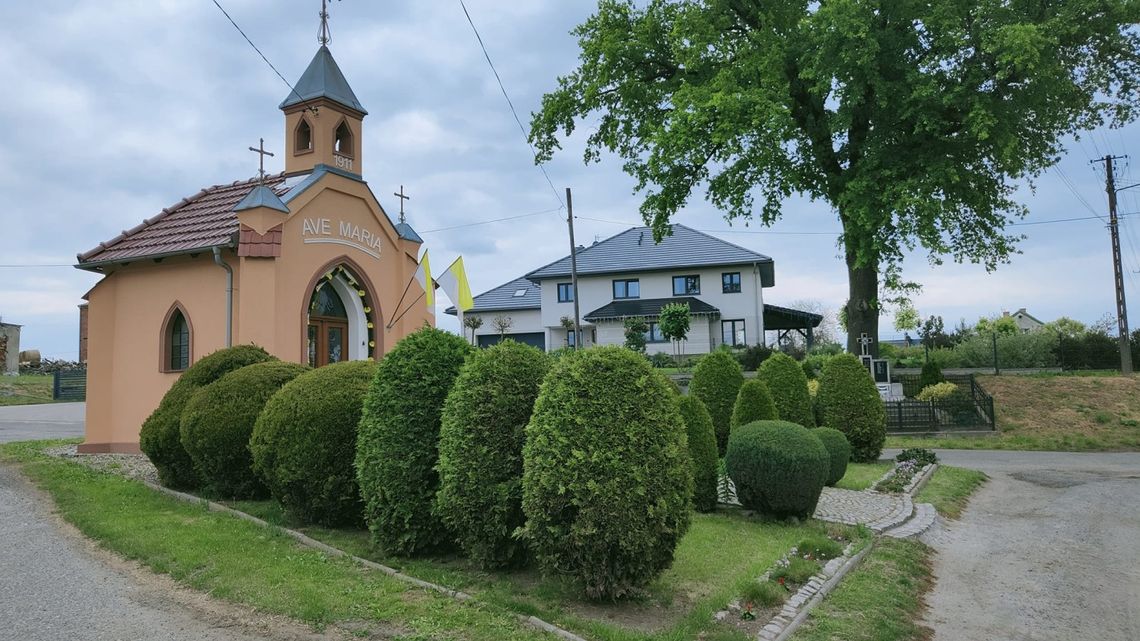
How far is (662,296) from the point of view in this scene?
141ft

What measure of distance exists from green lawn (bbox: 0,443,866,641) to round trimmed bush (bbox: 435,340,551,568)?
1.21ft

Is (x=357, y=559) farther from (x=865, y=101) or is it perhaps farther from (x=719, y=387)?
(x=865, y=101)

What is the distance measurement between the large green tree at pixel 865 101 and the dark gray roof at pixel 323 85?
28.5ft

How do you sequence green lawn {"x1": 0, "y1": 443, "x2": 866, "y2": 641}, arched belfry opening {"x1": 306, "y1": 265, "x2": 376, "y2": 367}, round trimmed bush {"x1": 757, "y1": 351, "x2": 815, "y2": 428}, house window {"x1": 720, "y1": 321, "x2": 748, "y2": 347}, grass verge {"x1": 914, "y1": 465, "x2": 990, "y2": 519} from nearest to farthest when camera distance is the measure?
green lawn {"x1": 0, "y1": 443, "x2": 866, "y2": 641} < grass verge {"x1": 914, "y1": 465, "x2": 990, "y2": 519} < round trimmed bush {"x1": 757, "y1": 351, "x2": 815, "y2": 428} < arched belfry opening {"x1": 306, "y1": 265, "x2": 376, "y2": 367} < house window {"x1": 720, "y1": 321, "x2": 748, "y2": 347}

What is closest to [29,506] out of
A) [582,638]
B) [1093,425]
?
[582,638]

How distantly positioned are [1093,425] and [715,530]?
18.0 meters

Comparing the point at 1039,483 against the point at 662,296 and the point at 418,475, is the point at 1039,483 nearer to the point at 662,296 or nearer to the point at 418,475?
the point at 418,475

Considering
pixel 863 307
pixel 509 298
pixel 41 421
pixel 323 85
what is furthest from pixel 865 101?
pixel 509 298

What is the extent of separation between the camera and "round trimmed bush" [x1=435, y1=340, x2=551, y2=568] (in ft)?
18.7

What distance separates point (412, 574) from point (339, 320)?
1121 centimetres

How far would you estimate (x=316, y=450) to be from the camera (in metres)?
7.11

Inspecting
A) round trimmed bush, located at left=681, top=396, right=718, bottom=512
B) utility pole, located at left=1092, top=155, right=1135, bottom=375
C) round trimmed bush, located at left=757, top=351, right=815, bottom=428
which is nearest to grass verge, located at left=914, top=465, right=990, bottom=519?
round trimmed bush, located at left=757, top=351, right=815, bottom=428

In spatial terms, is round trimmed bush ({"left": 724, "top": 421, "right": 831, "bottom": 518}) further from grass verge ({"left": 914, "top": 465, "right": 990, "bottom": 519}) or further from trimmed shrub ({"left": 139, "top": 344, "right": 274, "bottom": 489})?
trimmed shrub ({"left": 139, "top": 344, "right": 274, "bottom": 489})

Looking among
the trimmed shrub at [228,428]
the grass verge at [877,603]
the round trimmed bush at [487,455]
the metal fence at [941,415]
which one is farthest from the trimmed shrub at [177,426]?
the metal fence at [941,415]
